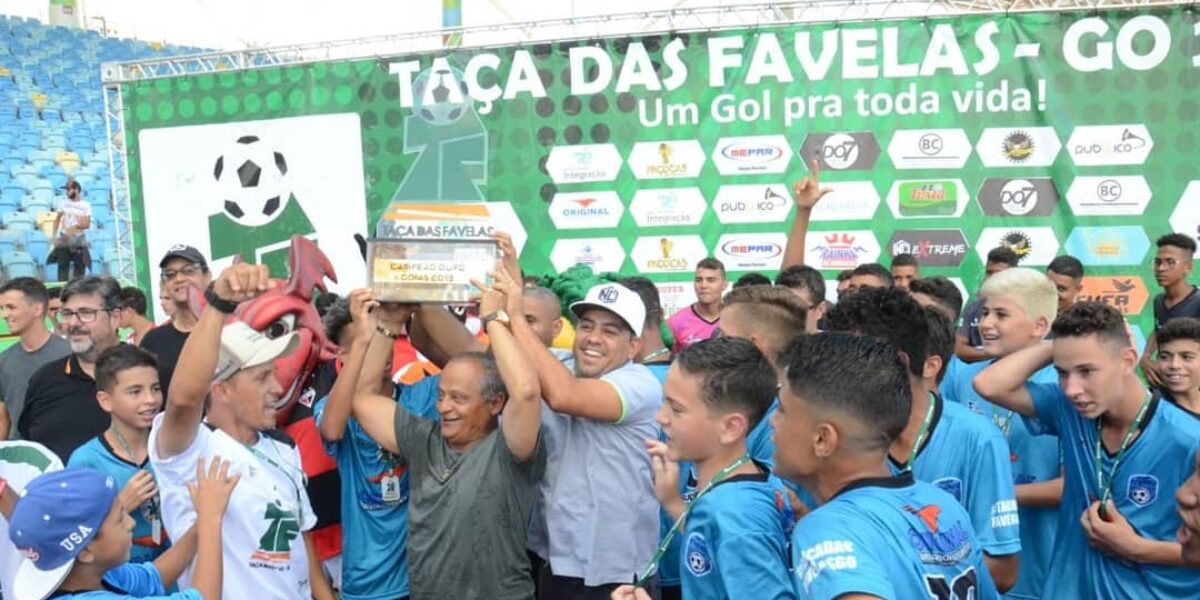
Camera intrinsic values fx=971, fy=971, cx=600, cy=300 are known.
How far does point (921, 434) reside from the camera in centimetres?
265

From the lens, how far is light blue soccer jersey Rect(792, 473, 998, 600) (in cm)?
179

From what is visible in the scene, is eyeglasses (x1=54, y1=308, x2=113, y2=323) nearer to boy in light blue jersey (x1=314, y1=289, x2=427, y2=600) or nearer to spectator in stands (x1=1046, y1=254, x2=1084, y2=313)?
boy in light blue jersey (x1=314, y1=289, x2=427, y2=600)

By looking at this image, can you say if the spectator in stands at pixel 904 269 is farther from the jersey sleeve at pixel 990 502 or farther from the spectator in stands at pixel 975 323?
the jersey sleeve at pixel 990 502

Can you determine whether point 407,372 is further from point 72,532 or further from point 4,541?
point 72,532

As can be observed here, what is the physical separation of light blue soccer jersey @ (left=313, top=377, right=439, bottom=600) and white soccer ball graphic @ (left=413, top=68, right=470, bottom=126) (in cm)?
540

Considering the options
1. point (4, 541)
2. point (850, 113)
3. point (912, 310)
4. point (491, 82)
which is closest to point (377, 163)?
point (491, 82)

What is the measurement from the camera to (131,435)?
11.9 feet

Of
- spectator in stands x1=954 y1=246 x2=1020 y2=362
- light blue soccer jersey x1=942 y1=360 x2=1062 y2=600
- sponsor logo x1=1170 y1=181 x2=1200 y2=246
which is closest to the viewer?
light blue soccer jersey x1=942 y1=360 x2=1062 y2=600

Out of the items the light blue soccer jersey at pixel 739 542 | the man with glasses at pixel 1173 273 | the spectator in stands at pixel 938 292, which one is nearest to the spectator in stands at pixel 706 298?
the spectator in stands at pixel 938 292

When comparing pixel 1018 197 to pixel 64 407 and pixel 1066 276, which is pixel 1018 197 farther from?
pixel 64 407

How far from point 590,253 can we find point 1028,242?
139 inches

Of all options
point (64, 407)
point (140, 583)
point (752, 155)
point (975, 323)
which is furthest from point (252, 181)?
point (140, 583)

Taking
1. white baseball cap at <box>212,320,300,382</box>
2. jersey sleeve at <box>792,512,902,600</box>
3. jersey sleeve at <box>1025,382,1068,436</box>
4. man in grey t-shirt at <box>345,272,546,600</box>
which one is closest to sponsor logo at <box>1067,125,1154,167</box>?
jersey sleeve at <box>1025,382,1068,436</box>

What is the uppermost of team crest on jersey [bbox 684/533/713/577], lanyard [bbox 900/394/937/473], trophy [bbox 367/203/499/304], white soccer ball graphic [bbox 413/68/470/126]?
white soccer ball graphic [bbox 413/68/470/126]
